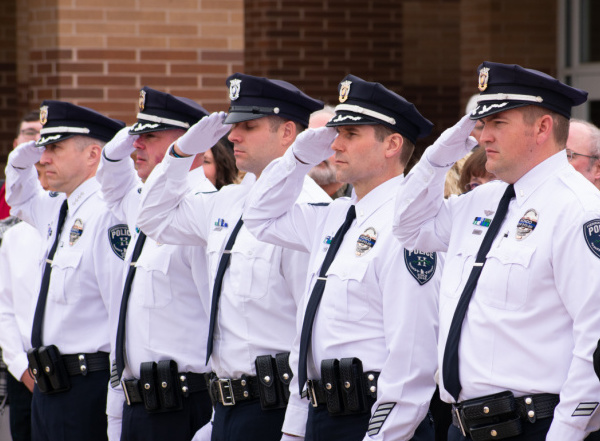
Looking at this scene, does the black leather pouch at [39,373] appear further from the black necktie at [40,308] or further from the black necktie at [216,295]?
the black necktie at [216,295]

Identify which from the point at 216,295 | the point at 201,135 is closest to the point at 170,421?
the point at 216,295

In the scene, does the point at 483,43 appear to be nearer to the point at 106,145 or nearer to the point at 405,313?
the point at 106,145

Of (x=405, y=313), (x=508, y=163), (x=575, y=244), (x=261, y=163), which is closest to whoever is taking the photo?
(x=575, y=244)

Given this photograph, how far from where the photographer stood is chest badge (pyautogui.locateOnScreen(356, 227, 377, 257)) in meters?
3.99

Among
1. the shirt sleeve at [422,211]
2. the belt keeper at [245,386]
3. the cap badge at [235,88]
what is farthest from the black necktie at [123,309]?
the shirt sleeve at [422,211]

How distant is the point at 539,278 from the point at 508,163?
414 millimetres

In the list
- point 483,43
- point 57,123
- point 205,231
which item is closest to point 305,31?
point 483,43

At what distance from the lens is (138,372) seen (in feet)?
16.1

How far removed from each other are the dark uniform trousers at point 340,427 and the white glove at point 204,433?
74 centimetres

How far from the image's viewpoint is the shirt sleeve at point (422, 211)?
3762 millimetres

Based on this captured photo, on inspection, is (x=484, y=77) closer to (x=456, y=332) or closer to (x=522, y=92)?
(x=522, y=92)

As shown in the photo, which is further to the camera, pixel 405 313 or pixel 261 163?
pixel 261 163

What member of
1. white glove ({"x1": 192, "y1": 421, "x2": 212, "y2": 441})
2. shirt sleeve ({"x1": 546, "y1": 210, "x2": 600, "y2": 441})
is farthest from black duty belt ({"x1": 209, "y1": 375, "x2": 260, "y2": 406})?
shirt sleeve ({"x1": 546, "y1": 210, "x2": 600, "y2": 441})

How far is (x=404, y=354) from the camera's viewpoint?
378cm
